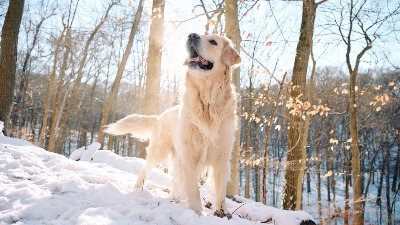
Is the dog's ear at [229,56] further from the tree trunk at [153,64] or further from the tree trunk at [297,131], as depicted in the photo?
the tree trunk at [153,64]

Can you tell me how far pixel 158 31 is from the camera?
8227mm

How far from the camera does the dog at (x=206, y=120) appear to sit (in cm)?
333

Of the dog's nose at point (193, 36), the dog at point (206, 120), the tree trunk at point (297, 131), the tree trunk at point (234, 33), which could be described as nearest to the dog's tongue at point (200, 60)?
the dog at point (206, 120)

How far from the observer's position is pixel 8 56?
7.36m

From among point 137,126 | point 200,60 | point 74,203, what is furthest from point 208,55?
point 74,203

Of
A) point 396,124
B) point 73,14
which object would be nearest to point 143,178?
point 73,14

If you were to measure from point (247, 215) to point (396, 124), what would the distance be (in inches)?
1174

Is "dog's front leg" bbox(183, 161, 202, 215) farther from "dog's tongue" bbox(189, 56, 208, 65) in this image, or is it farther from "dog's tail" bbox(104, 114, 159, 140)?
"dog's tail" bbox(104, 114, 159, 140)

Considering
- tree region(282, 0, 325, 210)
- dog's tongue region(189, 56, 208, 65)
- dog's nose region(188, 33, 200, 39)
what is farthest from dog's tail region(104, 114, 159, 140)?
tree region(282, 0, 325, 210)

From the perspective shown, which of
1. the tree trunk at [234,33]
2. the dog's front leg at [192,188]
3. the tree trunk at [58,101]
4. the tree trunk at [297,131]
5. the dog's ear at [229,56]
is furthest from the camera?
the tree trunk at [58,101]

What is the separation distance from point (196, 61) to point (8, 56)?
6.16 m

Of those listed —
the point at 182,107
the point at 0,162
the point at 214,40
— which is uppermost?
the point at 214,40

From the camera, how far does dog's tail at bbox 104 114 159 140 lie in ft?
16.1

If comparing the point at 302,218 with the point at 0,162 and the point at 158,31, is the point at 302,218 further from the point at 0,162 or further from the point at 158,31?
the point at 158,31
